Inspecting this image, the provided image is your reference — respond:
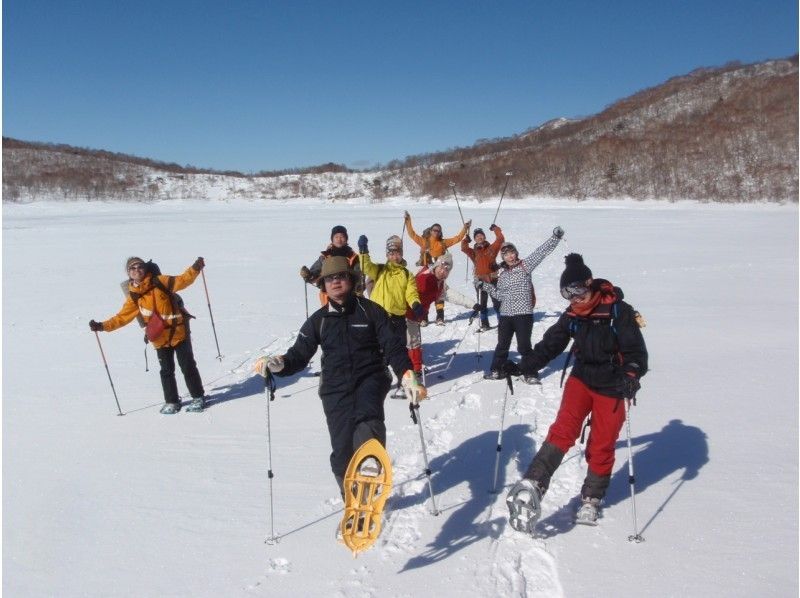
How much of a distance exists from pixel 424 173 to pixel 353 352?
69.6 metres

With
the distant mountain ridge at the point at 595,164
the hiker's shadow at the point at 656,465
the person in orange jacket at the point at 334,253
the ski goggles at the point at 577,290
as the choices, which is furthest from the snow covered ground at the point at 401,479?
the distant mountain ridge at the point at 595,164

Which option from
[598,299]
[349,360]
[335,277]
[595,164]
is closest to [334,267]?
[335,277]

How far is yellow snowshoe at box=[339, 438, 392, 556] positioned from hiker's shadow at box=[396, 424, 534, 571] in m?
0.32

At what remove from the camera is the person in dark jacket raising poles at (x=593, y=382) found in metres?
3.50

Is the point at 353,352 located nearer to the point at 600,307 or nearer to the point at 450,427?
the point at 600,307

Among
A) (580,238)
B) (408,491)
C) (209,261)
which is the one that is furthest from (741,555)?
(580,238)

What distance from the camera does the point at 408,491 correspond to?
13.8 feet

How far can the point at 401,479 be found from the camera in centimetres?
441

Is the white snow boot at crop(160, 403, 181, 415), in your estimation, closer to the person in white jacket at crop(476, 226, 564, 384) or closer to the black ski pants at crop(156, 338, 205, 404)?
the black ski pants at crop(156, 338, 205, 404)

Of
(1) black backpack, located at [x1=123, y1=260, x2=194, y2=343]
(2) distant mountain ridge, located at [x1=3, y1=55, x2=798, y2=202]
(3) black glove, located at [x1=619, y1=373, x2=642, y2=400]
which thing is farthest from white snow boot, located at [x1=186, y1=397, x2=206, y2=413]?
(2) distant mountain ridge, located at [x1=3, y1=55, x2=798, y2=202]

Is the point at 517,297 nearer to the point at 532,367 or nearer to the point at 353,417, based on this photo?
the point at 532,367

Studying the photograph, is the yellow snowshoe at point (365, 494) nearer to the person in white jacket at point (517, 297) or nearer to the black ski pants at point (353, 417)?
the black ski pants at point (353, 417)

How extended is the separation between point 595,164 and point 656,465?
58386 millimetres

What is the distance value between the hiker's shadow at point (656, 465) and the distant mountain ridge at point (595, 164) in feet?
163
